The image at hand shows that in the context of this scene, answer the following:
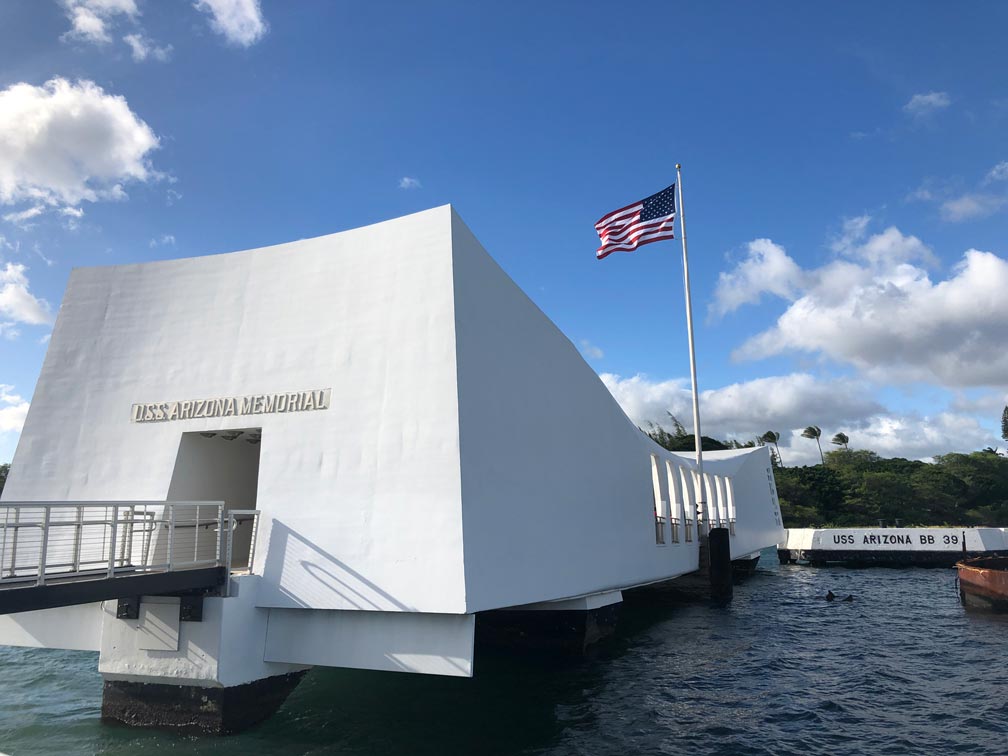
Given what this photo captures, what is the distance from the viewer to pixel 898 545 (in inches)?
1490

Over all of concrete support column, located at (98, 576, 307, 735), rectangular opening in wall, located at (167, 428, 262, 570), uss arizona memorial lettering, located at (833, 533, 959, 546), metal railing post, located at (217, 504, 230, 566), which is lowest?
concrete support column, located at (98, 576, 307, 735)

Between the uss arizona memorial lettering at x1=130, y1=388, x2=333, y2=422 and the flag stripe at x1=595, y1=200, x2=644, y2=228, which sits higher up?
Result: the flag stripe at x1=595, y1=200, x2=644, y2=228

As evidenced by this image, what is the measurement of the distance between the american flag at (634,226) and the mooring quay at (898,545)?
28.0m

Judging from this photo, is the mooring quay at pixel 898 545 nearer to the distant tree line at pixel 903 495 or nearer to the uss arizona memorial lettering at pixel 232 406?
the distant tree line at pixel 903 495

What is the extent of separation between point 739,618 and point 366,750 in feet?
49.6

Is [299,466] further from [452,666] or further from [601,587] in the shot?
[601,587]

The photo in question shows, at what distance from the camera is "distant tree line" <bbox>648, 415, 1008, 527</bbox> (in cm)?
Result: 6322

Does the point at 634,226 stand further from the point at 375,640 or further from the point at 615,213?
the point at 375,640

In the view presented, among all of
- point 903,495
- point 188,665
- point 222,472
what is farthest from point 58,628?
point 903,495

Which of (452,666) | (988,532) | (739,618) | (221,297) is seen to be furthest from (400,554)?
(988,532)

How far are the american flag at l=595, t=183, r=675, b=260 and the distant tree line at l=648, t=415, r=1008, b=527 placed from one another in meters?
47.5

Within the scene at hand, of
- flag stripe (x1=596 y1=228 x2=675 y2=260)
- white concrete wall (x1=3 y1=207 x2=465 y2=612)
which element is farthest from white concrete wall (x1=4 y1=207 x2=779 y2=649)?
flag stripe (x1=596 y1=228 x2=675 y2=260)

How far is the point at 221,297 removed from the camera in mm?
12102

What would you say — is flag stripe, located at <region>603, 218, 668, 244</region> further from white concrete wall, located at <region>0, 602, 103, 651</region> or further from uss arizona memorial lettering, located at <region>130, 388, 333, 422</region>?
white concrete wall, located at <region>0, 602, 103, 651</region>
